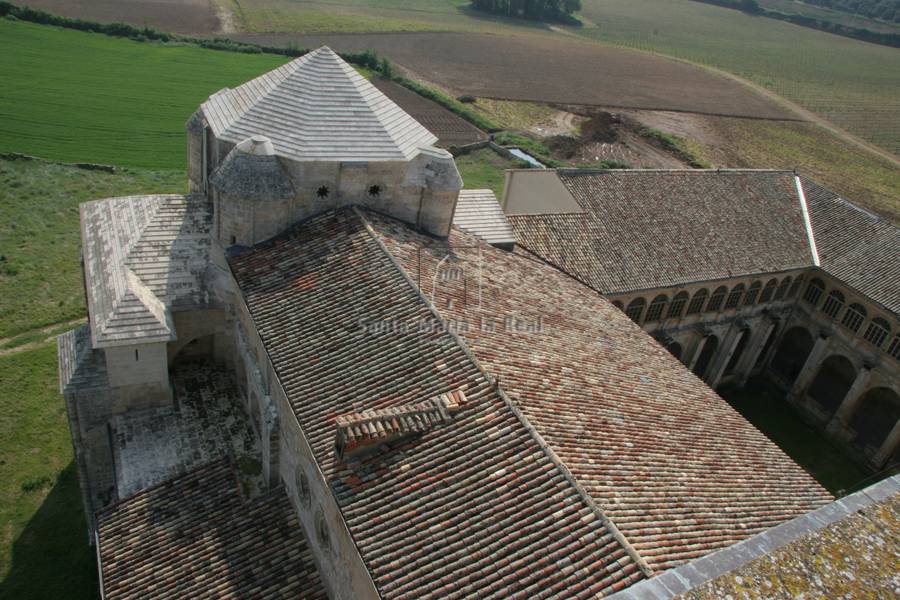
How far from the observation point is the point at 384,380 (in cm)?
1666

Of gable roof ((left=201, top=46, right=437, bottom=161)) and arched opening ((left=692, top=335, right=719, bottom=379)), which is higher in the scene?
gable roof ((left=201, top=46, right=437, bottom=161))

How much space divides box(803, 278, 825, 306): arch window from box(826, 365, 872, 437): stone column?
417cm

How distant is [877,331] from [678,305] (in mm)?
9787

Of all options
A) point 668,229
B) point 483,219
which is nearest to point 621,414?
point 483,219

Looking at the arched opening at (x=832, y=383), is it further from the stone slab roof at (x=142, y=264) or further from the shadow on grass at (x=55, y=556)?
the shadow on grass at (x=55, y=556)

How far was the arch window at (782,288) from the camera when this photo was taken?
34719 millimetres

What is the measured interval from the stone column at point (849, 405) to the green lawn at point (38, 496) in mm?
33037

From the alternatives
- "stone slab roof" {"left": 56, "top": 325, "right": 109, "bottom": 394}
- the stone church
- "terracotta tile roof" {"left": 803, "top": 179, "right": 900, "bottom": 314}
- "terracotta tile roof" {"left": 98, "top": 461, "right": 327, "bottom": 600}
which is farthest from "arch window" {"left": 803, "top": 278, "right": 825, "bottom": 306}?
"stone slab roof" {"left": 56, "top": 325, "right": 109, "bottom": 394}

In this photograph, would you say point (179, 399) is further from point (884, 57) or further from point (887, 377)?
point (884, 57)

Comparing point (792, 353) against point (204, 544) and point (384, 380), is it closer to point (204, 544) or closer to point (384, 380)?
point (384, 380)

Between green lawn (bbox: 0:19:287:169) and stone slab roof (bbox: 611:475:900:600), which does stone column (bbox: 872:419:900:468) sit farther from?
green lawn (bbox: 0:19:287:169)

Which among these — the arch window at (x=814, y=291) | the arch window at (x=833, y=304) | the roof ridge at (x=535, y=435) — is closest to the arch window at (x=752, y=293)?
the arch window at (x=814, y=291)

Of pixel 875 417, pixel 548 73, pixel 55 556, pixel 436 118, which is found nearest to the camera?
pixel 55 556

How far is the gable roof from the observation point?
72.4 feet
